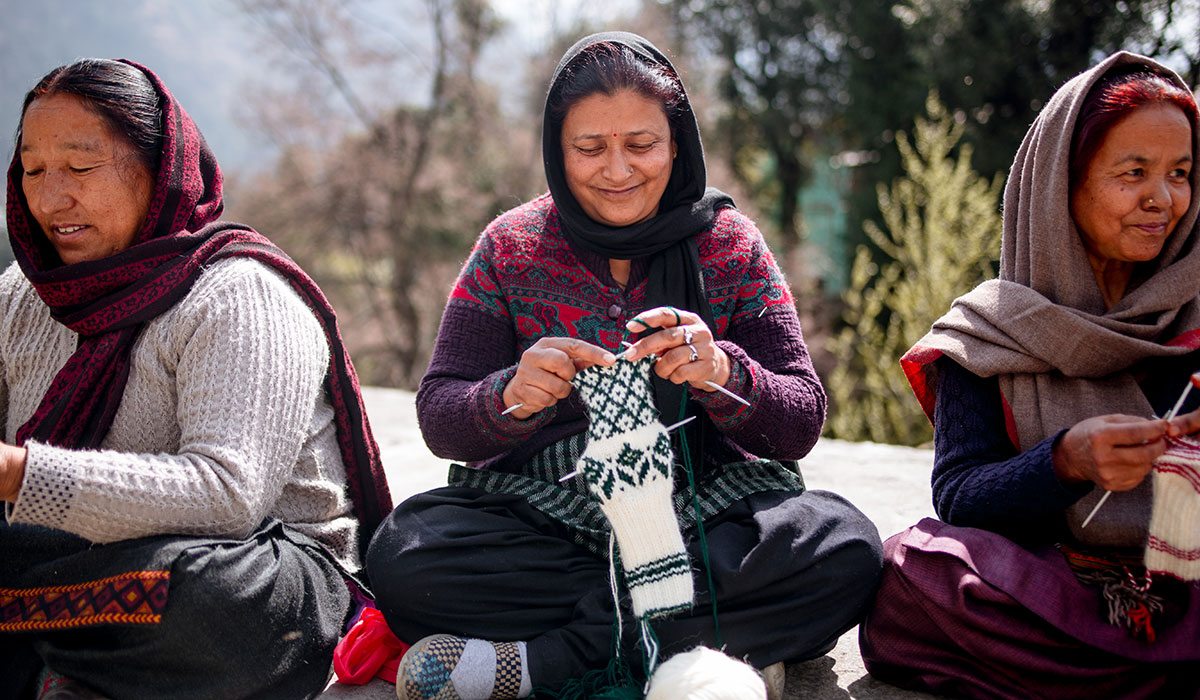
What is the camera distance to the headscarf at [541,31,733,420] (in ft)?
7.90

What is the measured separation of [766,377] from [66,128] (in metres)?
1.66

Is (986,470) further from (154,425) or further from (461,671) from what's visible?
(154,425)

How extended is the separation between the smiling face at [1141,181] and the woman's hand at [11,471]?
7.68 feet

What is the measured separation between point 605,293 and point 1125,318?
121 centimetres

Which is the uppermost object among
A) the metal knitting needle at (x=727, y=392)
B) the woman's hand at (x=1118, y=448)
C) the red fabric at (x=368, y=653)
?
the metal knitting needle at (x=727, y=392)

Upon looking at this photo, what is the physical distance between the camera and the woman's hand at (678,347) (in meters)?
2.00

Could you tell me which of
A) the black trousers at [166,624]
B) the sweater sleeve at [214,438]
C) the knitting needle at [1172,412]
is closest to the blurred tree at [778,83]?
the knitting needle at [1172,412]

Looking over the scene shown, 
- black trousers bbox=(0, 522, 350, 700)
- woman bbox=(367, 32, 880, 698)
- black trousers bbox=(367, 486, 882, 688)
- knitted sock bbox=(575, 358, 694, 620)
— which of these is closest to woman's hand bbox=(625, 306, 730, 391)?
woman bbox=(367, 32, 880, 698)

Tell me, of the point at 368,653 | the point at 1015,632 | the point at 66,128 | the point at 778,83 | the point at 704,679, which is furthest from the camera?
the point at 778,83

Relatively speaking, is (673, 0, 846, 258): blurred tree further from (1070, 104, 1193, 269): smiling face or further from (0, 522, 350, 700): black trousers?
(0, 522, 350, 700): black trousers

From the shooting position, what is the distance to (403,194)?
16844 millimetres

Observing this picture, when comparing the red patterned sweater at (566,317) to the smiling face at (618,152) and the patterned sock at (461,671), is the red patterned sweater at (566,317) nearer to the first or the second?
the smiling face at (618,152)

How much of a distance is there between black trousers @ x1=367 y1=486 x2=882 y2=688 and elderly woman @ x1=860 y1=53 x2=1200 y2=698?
0.16 m

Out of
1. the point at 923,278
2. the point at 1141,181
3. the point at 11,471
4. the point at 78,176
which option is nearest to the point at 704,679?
the point at 11,471
